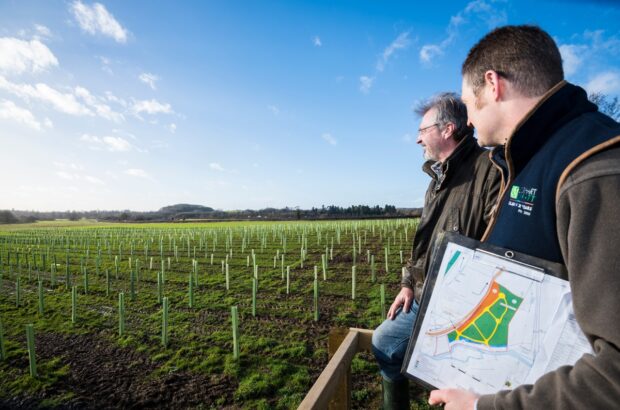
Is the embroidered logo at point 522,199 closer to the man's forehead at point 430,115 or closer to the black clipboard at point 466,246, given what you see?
the black clipboard at point 466,246

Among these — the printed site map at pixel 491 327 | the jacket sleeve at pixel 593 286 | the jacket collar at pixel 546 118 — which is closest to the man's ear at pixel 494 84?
the jacket collar at pixel 546 118

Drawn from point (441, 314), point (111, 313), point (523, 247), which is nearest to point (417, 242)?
point (441, 314)

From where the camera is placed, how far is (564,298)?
0.99 metres

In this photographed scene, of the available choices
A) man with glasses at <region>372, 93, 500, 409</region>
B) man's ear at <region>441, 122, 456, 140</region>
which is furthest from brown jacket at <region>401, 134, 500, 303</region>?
man's ear at <region>441, 122, 456, 140</region>

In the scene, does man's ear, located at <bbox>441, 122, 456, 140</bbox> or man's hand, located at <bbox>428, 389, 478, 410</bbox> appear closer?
man's hand, located at <bbox>428, 389, 478, 410</bbox>

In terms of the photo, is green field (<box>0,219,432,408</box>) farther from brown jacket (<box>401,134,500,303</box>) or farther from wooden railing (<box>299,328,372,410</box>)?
brown jacket (<box>401,134,500,303</box>)

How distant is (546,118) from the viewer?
1134mm

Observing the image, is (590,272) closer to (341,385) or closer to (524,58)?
(524,58)

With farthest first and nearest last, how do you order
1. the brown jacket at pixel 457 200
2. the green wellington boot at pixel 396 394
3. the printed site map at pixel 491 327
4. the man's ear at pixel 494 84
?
the green wellington boot at pixel 396 394 → the brown jacket at pixel 457 200 → the man's ear at pixel 494 84 → the printed site map at pixel 491 327

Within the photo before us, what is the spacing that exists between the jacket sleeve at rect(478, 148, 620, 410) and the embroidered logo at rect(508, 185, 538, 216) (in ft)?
0.65

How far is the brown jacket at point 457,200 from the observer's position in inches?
69.6

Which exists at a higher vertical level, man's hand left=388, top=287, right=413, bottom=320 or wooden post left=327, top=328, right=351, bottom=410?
man's hand left=388, top=287, right=413, bottom=320

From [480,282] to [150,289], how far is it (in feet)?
35.8

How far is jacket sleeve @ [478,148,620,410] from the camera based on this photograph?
0.77 meters
